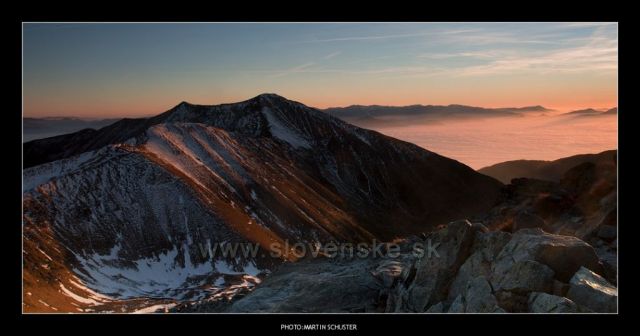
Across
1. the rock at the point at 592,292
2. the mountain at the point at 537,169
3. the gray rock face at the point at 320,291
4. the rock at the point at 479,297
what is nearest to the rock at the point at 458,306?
the rock at the point at 479,297

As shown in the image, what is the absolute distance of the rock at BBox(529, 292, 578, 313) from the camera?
14484 mm

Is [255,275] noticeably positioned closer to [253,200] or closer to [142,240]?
[142,240]

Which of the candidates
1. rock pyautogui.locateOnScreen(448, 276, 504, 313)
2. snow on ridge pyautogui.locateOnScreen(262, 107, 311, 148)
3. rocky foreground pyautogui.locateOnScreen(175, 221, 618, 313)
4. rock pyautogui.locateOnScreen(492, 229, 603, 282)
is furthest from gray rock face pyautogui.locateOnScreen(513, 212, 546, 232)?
snow on ridge pyautogui.locateOnScreen(262, 107, 311, 148)

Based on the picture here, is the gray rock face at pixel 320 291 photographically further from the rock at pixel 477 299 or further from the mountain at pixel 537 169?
the mountain at pixel 537 169

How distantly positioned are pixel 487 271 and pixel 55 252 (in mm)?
57006

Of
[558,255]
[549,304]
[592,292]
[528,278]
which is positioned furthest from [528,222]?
[549,304]

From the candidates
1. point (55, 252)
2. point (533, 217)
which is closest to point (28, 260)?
point (55, 252)

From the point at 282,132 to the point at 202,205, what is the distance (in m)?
71.7

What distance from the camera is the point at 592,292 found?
49.8ft

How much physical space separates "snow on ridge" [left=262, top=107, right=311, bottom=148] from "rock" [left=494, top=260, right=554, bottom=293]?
5118 inches

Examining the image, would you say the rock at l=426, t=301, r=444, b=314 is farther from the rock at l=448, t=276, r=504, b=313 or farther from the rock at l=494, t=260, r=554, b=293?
the rock at l=494, t=260, r=554, b=293

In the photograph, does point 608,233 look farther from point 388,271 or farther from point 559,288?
point 559,288

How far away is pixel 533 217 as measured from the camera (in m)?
29.3

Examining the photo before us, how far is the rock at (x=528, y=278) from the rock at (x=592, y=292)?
2.43ft
